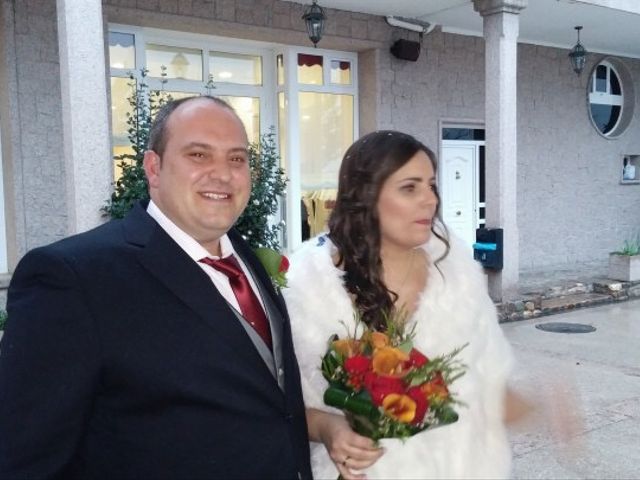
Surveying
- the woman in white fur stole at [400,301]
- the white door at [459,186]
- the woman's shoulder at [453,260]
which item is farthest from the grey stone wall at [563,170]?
the woman in white fur stole at [400,301]

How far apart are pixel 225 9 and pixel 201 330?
24.3 feet

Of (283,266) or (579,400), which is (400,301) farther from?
(579,400)

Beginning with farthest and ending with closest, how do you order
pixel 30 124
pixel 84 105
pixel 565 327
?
1. pixel 565 327
2. pixel 30 124
3. pixel 84 105

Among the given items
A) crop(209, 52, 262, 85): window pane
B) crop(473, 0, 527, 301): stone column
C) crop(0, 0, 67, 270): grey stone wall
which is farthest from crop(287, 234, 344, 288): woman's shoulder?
crop(209, 52, 262, 85): window pane

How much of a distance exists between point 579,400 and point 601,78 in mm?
12551

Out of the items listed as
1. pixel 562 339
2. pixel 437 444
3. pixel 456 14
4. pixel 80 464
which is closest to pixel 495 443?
pixel 437 444

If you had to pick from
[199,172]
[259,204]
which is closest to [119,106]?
[259,204]

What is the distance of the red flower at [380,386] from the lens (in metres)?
1.69

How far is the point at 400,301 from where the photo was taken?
2.27m

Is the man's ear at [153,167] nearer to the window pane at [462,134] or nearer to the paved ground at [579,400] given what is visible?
the paved ground at [579,400]

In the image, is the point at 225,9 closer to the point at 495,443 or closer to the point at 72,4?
the point at 72,4

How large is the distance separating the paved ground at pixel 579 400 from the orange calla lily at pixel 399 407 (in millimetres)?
716

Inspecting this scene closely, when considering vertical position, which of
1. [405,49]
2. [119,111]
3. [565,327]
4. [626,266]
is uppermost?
[405,49]

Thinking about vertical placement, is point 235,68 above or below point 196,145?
above
